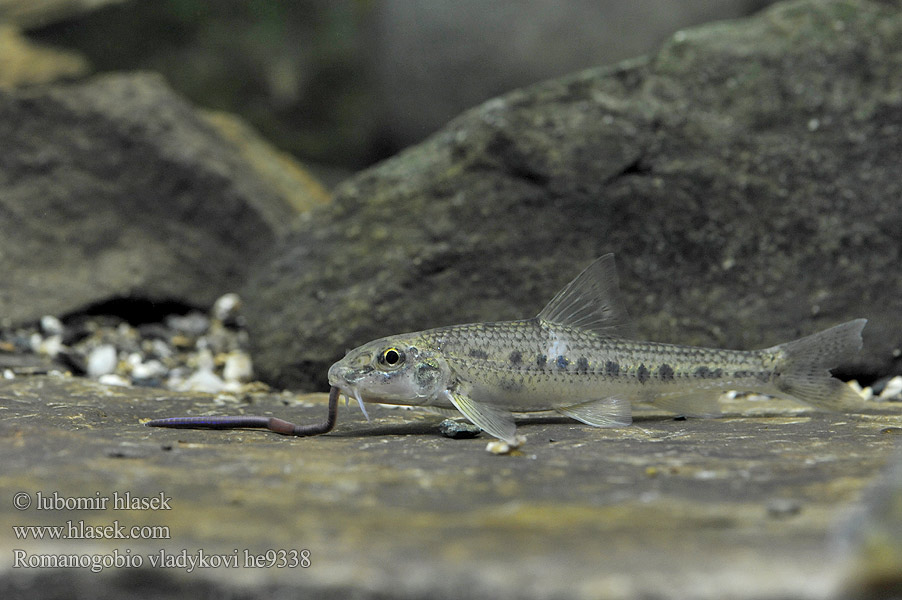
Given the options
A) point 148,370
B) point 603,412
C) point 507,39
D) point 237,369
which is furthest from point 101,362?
point 507,39

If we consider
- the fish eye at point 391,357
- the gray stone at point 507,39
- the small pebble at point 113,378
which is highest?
the gray stone at point 507,39

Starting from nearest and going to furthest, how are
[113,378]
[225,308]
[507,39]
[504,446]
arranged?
[504,446] < [113,378] < [225,308] < [507,39]

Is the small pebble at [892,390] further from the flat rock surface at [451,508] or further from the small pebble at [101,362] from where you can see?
the small pebble at [101,362]

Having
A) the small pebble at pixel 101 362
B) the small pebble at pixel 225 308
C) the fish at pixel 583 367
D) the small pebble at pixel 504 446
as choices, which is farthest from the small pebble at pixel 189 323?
the small pebble at pixel 504 446

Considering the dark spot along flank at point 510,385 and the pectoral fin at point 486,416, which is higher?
the dark spot along flank at point 510,385

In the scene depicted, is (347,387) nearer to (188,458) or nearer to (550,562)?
Result: (188,458)

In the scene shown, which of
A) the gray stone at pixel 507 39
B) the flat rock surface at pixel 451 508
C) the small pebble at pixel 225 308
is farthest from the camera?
the gray stone at pixel 507 39

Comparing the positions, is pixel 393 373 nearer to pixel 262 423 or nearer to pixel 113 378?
pixel 262 423
